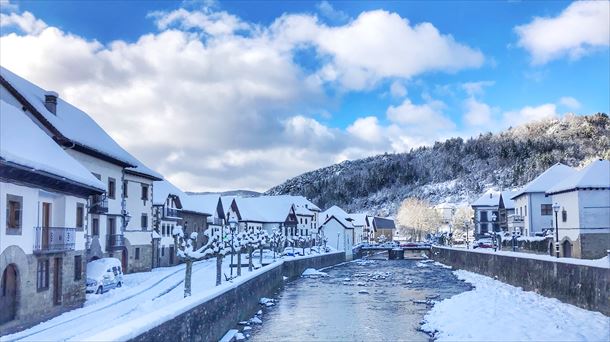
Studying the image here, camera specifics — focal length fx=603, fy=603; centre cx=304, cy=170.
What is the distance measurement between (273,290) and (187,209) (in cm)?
2498

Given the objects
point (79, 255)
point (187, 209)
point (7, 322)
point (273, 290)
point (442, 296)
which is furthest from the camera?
point (187, 209)

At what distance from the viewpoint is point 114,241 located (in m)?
41.5

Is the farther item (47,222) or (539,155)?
(539,155)

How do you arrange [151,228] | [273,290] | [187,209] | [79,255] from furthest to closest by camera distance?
1. [187,209]
2. [151,228]
3. [273,290]
4. [79,255]

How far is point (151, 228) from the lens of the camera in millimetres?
51406

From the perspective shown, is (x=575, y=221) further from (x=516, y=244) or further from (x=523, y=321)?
(x=523, y=321)

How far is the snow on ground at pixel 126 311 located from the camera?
46.0ft

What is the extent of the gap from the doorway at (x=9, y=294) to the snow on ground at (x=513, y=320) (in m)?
16.0

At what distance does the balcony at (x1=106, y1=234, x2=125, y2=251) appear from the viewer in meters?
41.0

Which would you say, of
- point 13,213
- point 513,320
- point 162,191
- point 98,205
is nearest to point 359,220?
point 162,191

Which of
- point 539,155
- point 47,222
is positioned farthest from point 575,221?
point 539,155

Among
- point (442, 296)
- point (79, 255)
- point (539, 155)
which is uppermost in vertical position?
point (539, 155)

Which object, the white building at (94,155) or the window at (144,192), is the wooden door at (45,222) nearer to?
the white building at (94,155)

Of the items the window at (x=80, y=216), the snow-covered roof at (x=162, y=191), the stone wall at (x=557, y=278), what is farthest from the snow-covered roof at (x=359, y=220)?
the window at (x=80, y=216)
